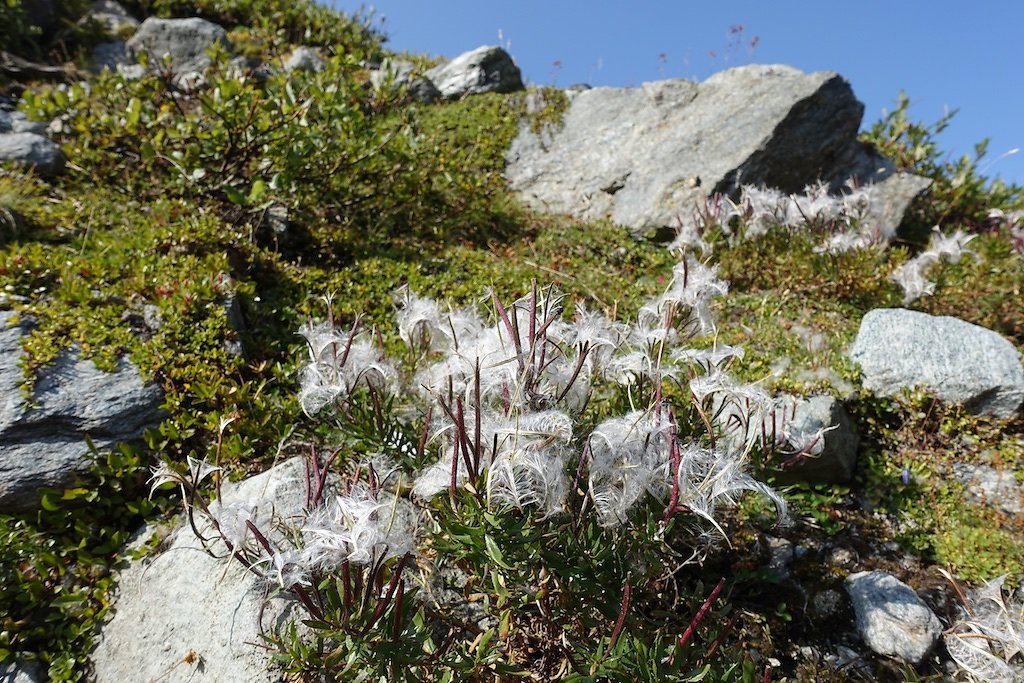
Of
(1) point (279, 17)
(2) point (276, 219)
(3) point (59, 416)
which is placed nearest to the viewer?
(3) point (59, 416)

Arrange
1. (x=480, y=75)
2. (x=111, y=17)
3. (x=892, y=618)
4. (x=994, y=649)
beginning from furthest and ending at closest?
(x=111, y=17) < (x=480, y=75) < (x=892, y=618) < (x=994, y=649)

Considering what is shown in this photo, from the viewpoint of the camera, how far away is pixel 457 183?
7.14 metres

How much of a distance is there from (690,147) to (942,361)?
419 cm

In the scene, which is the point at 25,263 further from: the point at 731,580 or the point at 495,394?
the point at 731,580

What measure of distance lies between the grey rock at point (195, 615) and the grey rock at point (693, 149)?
5.67 metres

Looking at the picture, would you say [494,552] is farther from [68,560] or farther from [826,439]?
[826,439]

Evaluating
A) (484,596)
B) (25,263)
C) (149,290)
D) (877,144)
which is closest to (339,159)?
(149,290)

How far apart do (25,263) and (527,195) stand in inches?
227

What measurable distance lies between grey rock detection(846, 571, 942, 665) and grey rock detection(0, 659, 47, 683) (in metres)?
4.12

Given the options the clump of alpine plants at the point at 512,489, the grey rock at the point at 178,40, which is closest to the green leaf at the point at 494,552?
the clump of alpine plants at the point at 512,489

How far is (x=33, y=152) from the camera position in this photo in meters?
6.22

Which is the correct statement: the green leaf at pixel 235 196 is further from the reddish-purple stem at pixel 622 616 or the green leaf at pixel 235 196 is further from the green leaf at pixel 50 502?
the reddish-purple stem at pixel 622 616

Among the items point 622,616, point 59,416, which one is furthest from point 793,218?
point 59,416

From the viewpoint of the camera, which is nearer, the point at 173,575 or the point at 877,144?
the point at 173,575
